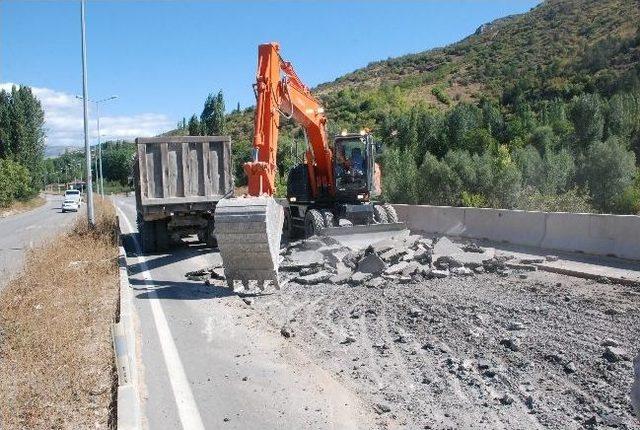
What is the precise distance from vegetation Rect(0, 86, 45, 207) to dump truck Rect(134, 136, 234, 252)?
5257 cm

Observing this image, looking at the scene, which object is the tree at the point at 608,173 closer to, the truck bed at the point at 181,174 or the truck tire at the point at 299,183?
the truck tire at the point at 299,183

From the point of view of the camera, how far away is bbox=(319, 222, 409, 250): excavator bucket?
1590 cm

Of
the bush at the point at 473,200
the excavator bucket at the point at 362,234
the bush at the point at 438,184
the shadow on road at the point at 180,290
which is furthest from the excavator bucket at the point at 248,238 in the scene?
the bush at the point at 438,184

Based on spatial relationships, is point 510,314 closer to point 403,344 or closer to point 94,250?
point 403,344

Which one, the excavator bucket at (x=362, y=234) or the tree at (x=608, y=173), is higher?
the tree at (x=608, y=173)

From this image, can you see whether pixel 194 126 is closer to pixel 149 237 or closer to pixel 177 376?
pixel 149 237

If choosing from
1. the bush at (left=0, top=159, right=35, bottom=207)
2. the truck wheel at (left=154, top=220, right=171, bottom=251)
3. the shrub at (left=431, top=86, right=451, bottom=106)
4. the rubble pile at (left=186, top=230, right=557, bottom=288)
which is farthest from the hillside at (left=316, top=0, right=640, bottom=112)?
the rubble pile at (left=186, top=230, right=557, bottom=288)

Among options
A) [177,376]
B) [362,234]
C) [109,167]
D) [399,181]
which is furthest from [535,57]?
[109,167]

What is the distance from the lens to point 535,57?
77.5m

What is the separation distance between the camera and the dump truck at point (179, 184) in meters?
17.3

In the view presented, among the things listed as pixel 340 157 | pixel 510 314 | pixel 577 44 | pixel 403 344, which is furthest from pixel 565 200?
pixel 577 44

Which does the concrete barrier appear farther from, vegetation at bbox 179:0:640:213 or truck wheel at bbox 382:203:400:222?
vegetation at bbox 179:0:640:213

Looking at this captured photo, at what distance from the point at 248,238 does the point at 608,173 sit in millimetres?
19598

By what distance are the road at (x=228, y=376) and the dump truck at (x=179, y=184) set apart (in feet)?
20.6
